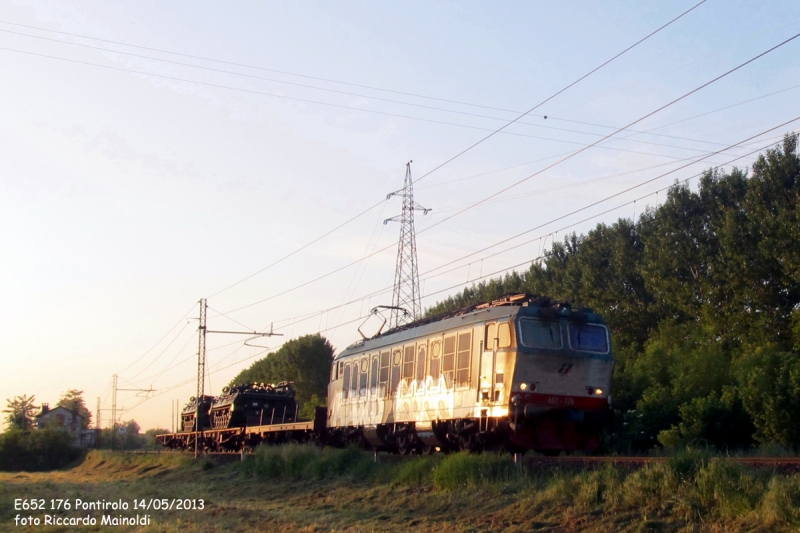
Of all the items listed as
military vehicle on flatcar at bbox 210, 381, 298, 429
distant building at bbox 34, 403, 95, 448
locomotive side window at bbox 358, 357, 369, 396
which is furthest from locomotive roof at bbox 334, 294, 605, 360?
distant building at bbox 34, 403, 95, 448

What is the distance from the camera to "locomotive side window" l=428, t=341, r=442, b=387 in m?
20.3

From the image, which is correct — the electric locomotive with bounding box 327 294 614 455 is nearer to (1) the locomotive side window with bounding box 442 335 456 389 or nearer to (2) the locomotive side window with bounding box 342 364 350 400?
(1) the locomotive side window with bounding box 442 335 456 389

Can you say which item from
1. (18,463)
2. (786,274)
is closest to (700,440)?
(786,274)

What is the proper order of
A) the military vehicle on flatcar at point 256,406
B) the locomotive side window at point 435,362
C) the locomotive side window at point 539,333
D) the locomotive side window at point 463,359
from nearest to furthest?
1. the locomotive side window at point 539,333
2. the locomotive side window at point 463,359
3. the locomotive side window at point 435,362
4. the military vehicle on flatcar at point 256,406

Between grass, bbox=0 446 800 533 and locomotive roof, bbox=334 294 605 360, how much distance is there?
3.25 metres

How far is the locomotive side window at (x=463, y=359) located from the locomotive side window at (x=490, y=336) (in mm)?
675

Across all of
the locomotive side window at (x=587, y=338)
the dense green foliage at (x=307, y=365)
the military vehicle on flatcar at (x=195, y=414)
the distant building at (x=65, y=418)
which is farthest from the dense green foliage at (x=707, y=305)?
the distant building at (x=65, y=418)

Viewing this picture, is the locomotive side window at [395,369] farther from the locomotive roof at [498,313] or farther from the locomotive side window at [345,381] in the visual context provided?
the locomotive side window at [345,381]

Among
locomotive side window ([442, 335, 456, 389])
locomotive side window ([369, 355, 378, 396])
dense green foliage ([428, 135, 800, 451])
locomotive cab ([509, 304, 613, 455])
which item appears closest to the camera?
locomotive cab ([509, 304, 613, 455])

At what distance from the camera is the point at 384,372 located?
23.3 meters

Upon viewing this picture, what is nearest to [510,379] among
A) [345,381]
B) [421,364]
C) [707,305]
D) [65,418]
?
[421,364]

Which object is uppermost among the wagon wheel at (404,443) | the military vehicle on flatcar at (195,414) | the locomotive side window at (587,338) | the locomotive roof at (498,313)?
the locomotive roof at (498,313)

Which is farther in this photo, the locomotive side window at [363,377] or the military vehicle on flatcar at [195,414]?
the military vehicle on flatcar at [195,414]

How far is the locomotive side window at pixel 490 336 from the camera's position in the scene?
59.7ft
